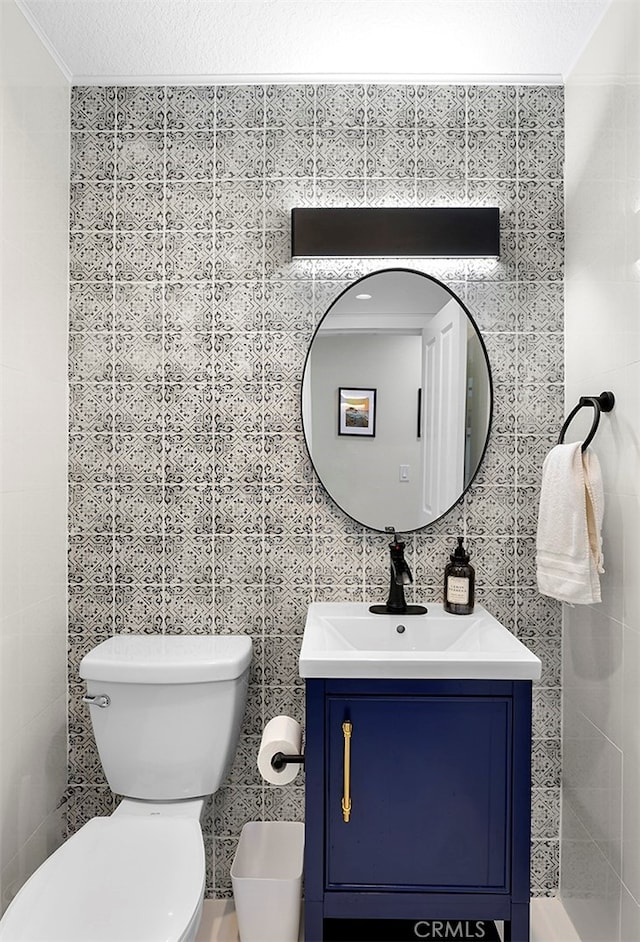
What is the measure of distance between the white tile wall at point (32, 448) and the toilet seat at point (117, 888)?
0.93 feet

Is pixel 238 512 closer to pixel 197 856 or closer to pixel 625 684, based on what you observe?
pixel 197 856

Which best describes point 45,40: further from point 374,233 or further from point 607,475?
point 607,475

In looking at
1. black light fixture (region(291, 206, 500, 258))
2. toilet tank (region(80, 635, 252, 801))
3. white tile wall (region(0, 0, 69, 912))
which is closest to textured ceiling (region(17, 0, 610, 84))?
white tile wall (region(0, 0, 69, 912))

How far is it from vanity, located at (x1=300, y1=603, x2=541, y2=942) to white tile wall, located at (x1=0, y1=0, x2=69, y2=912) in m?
0.75

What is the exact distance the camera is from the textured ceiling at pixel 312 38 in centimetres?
180

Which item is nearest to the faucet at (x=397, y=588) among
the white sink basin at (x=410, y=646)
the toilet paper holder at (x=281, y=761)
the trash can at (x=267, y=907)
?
the white sink basin at (x=410, y=646)

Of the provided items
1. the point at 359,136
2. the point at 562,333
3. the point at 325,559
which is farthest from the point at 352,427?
the point at 359,136

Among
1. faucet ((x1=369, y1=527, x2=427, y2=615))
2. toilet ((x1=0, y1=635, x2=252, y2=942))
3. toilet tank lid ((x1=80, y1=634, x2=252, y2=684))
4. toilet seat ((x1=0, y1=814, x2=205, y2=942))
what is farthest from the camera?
faucet ((x1=369, y1=527, x2=427, y2=615))

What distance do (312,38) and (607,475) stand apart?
4.52 ft

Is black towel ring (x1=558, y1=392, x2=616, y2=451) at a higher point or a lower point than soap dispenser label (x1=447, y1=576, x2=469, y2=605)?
higher

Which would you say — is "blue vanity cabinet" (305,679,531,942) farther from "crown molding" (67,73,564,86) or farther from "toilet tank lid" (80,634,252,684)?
"crown molding" (67,73,564,86)

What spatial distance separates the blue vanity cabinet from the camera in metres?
1.62

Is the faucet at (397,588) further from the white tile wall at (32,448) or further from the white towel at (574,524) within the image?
the white tile wall at (32,448)

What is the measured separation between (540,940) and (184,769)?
1073mm
